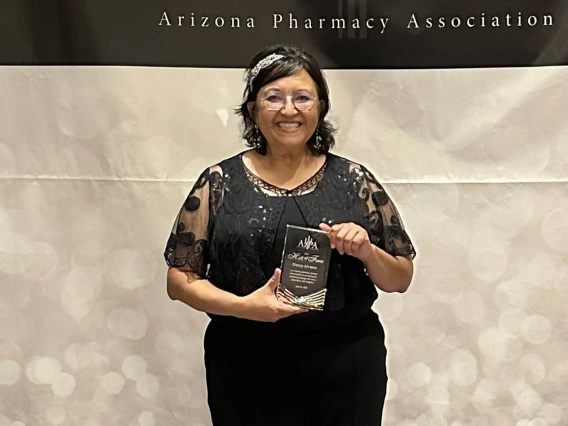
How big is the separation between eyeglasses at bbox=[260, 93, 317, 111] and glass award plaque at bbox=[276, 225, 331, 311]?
23 centimetres

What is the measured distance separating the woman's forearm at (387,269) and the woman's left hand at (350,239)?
0.10 feet

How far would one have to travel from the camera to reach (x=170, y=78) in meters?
1.63

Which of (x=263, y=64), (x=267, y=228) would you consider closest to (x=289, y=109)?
(x=263, y=64)

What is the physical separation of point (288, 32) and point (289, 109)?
393mm

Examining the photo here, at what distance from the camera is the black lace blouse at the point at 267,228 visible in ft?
4.25

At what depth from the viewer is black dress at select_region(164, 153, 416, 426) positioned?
1.30 meters

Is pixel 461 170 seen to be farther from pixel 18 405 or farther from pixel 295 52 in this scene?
pixel 18 405

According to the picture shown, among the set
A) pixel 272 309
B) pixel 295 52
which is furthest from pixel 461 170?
pixel 272 309

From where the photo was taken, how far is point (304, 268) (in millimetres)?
1282

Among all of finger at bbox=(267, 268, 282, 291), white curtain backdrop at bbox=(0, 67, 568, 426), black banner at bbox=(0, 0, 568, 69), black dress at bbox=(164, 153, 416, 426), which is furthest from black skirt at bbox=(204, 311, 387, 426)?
black banner at bbox=(0, 0, 568, 69)

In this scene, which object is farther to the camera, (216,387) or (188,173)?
(188,173)

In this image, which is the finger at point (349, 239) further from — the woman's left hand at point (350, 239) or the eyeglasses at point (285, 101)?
the eyeglasses at point (285, 101)

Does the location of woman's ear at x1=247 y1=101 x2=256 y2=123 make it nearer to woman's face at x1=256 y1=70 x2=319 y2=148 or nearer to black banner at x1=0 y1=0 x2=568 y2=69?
woman's face at x1=256 y1=70 x2=319 y2=148

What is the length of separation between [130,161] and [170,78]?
22 centimetres
